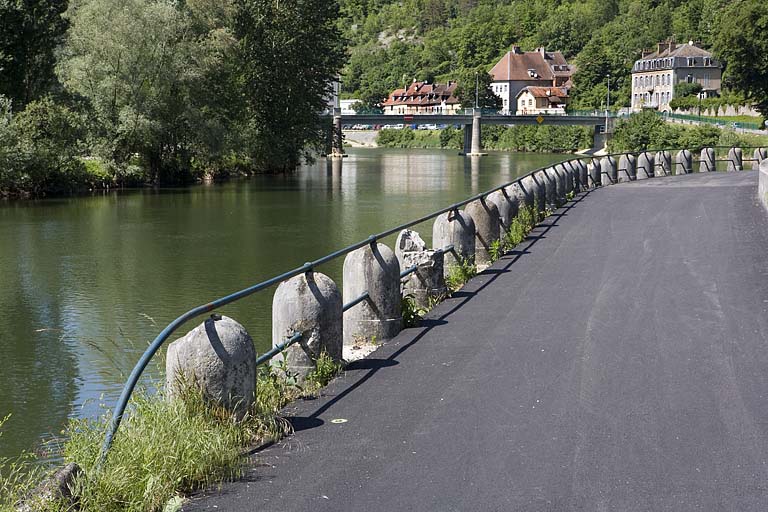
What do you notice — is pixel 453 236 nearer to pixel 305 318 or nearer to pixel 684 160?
pixel 305 318

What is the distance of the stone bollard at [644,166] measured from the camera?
41656mm

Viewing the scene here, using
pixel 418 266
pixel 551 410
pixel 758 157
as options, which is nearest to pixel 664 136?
pixel 758 157

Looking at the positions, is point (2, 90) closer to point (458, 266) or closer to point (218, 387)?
point (458, 266)

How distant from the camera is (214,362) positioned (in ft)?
25.1

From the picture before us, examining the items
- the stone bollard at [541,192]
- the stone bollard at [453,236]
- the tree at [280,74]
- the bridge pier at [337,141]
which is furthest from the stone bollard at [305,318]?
the bridge pier at [337,141]

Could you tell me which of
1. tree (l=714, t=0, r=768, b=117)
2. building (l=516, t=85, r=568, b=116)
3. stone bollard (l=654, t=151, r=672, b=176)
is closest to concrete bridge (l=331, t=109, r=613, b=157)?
tree (l=714, t=0, r=768, b=117)

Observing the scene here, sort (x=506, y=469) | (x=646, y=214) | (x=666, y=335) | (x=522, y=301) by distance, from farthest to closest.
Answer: (x=646, y=214)
(x=522, y=301)
(x=666, y=335)
(x=506, y=469)

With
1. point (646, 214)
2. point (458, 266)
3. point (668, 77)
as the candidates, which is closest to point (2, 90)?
point (646, 214)

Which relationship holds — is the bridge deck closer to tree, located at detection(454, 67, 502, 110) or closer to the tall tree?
the tall tree

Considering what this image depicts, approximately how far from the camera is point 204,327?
769 centimetres

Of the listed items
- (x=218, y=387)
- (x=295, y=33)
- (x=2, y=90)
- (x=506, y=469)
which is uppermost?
(x=295, y=33)

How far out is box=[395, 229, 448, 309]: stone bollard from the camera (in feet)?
46.0

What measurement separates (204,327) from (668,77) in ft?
474

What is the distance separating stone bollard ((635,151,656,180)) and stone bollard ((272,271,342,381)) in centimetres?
3352
